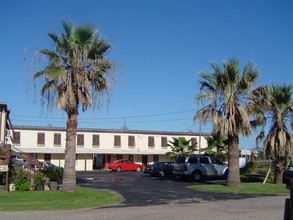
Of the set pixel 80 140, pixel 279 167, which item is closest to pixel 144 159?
pixel 80 140

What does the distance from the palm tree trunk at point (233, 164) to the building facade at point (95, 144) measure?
89.3 ft

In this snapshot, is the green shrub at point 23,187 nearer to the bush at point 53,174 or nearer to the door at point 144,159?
the bush at point 53,174

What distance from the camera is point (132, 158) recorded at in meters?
56.7

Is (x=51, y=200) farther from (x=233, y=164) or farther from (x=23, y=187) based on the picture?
(x=233, y=164)

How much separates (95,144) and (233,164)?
32032 millimetres

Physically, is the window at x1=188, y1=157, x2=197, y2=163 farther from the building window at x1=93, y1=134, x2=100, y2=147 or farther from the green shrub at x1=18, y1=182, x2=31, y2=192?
the building window at x1=93, y1=134, x2=100, y2=147

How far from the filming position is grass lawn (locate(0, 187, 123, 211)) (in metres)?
14.2

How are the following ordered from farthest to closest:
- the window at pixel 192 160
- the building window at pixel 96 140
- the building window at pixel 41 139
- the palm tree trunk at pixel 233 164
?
the building window at pixel 96 140 → the building window at pixel 41 139 → the window at pixel 192 160 → the palm tree trunk at pixel 233 164

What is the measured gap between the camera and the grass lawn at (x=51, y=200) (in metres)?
14.2

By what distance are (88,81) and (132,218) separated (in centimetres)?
892

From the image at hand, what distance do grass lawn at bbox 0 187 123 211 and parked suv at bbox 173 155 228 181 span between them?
42.2 ft

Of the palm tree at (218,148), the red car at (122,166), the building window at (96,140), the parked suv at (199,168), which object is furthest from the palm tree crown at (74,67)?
the building window at (96,140)

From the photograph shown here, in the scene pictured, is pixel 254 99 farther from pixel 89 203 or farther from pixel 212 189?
pixel 89 203

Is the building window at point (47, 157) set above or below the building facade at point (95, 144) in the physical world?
below
